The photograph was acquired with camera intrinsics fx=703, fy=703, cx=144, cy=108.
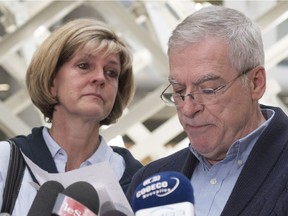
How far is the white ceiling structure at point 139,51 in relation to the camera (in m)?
2.72

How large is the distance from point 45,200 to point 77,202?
0.06 m

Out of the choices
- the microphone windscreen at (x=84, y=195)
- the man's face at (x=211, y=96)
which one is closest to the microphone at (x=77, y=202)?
the microphone windscreen at (x=84, y=195)

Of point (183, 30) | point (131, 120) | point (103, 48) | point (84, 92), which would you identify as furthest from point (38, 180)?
point (131, 120)

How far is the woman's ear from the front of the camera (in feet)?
4.12

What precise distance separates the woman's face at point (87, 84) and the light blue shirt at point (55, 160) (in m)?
0.08

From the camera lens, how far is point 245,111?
124 cm

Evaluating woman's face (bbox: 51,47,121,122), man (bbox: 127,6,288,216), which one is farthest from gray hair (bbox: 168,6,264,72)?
woman's face (bbox: 51,47,121,122)

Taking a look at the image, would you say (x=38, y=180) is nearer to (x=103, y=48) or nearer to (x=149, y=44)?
(x=103, y=48)

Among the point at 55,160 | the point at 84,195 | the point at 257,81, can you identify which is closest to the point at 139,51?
the point at 55,160

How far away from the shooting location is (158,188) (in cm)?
97

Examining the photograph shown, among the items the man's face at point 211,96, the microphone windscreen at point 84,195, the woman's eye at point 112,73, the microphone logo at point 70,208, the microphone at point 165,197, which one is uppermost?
the microphone logo at point 70,208

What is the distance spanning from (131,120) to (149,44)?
1.00ft

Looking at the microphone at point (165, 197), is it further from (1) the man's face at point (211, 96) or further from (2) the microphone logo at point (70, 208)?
(1) the man's face at point (211, 96)

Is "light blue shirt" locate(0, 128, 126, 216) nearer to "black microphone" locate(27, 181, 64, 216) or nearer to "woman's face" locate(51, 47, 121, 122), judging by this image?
"woman's face" locate(51, 47, 121, 122)
